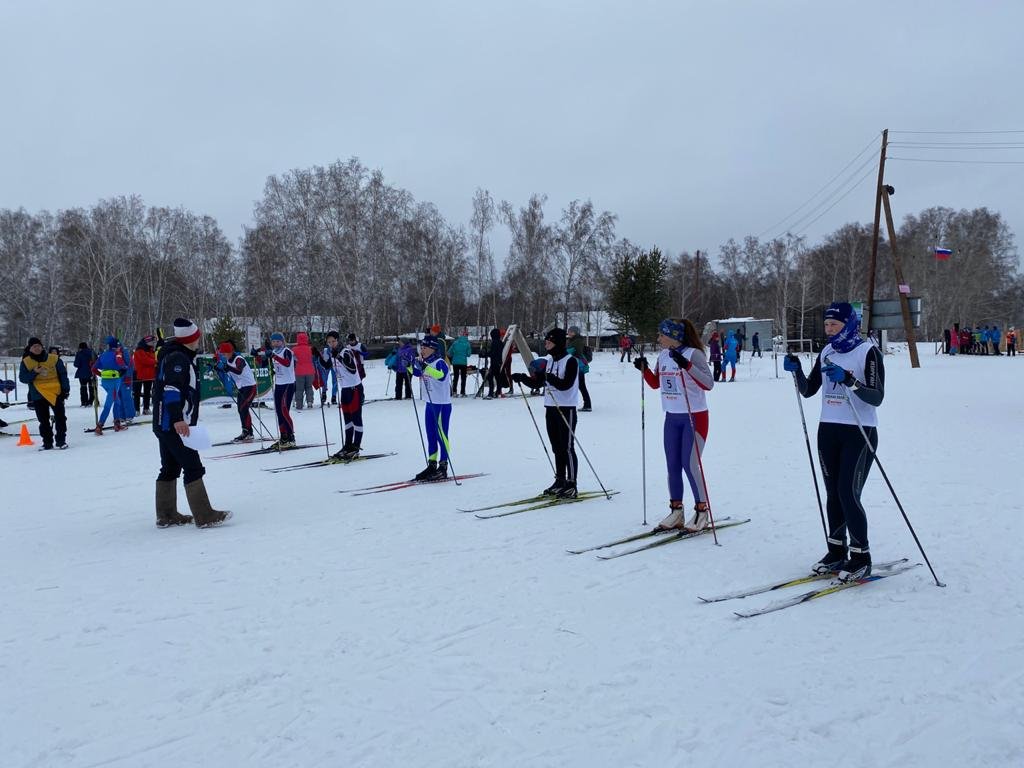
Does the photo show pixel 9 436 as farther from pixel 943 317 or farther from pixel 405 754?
pixel 943 317

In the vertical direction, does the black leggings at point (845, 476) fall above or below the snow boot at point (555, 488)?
above

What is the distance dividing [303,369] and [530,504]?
35.2 ft

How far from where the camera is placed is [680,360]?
18.8ft

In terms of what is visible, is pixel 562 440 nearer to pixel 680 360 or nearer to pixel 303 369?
pixel 680 360

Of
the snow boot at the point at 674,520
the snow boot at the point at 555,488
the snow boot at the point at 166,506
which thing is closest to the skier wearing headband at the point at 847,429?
the snow boot at the point at 674,520

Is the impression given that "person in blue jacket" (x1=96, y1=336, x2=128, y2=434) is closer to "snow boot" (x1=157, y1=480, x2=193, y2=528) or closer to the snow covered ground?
the snow covered ground

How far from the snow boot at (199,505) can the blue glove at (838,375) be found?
17.8 ft

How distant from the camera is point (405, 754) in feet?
8.86

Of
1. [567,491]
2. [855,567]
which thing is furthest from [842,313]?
[567,491]

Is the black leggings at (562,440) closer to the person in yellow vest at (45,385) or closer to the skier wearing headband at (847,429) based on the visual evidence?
the skier wearing headband at (847,429)

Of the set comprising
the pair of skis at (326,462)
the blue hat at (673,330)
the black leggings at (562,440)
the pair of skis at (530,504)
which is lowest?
the pair of skis at (530,504)

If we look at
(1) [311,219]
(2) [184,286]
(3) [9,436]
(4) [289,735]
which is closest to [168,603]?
(4) [289,735]

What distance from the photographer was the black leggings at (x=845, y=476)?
4.36 m

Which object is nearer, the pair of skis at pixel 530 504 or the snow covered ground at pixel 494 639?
the snow covered ground at pixel 494 639
